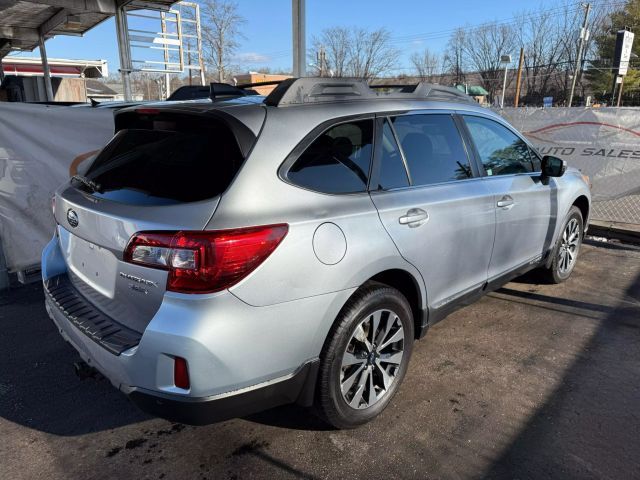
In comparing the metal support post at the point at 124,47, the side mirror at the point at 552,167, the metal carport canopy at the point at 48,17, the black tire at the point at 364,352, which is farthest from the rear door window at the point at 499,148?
the metal carport canopy at the point at 48,17

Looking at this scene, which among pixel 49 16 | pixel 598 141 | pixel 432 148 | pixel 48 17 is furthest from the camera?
pixel 48 17

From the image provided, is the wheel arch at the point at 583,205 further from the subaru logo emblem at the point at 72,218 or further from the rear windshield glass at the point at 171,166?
the subaru logo emblem at the point at 72,218

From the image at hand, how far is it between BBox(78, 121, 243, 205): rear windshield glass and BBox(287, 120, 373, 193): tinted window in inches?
13.3

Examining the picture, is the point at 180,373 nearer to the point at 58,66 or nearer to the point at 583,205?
the point at 583,205

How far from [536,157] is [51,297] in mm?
3964

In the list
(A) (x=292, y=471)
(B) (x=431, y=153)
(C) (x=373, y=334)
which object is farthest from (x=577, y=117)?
(A) (x=292, y=471)

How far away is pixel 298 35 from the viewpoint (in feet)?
21.0

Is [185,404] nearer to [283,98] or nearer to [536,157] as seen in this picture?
[283,98]

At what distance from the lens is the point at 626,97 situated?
127 ft

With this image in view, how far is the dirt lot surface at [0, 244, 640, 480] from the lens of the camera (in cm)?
246

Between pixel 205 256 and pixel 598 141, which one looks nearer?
pixel 205 256

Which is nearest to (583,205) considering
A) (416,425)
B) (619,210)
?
(619,210)

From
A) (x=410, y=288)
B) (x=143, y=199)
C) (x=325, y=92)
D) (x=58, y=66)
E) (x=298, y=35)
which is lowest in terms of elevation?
(x=410, y=288)

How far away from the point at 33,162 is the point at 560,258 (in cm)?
554
